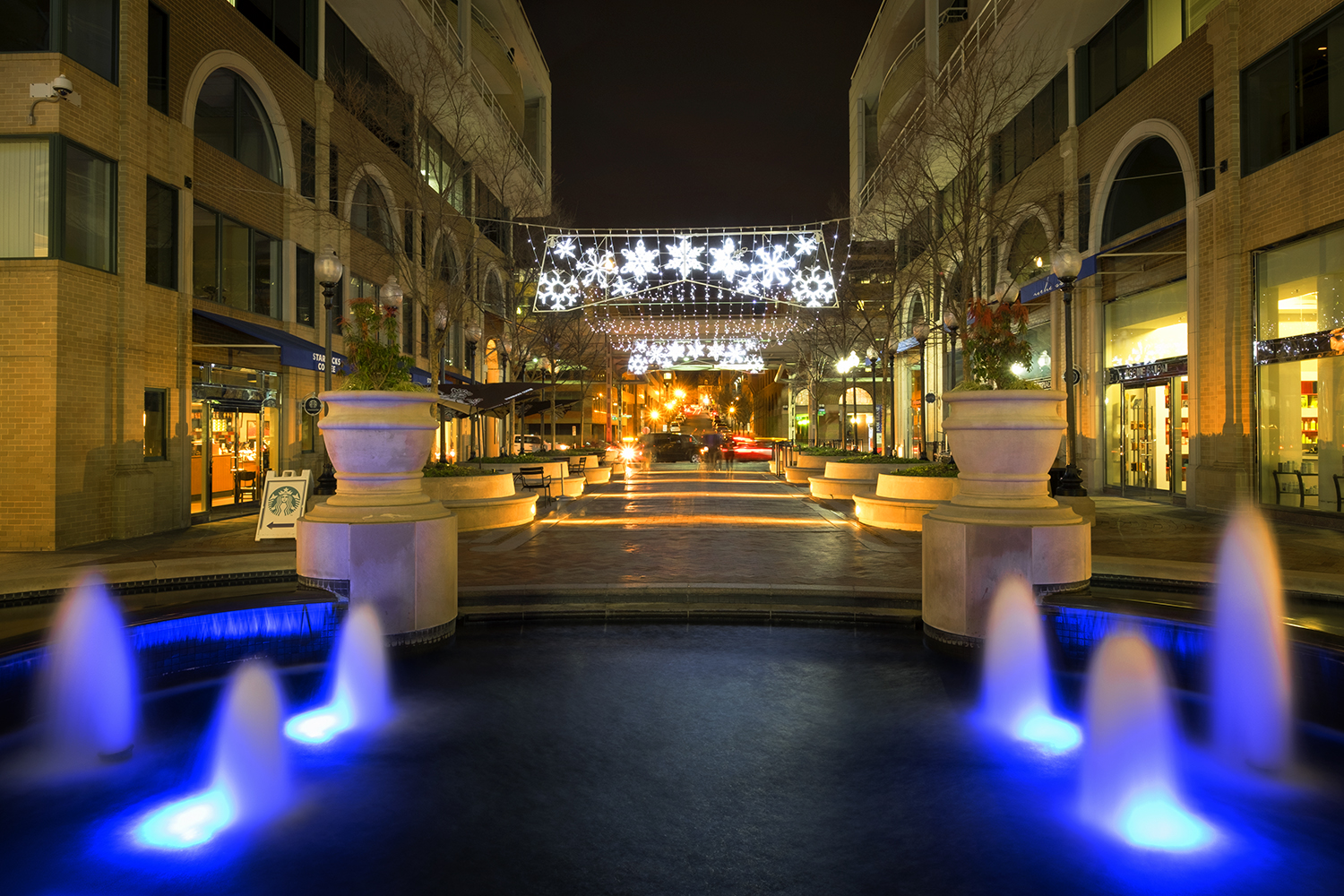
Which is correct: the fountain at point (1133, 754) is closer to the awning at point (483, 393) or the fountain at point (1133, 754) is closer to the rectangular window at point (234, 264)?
the awning at point (483, 393)

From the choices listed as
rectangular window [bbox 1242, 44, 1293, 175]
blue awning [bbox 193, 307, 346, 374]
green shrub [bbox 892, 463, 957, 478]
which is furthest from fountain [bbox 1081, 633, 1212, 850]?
rectangular window [bbox 1242, 44, 1293, 175]

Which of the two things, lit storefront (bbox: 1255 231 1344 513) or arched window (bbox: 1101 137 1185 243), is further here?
arched window (bbox: 1101 137 1185 243)

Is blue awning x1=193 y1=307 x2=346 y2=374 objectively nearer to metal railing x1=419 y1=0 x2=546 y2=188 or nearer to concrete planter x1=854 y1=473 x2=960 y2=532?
concrete planter x1=854 y1=473 x2=960 y2=532

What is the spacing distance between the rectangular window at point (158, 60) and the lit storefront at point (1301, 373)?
22142mm

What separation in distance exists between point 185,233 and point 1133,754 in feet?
58.5

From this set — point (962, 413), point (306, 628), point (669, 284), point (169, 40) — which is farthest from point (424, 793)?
point (669, 284)

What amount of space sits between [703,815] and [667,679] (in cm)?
209

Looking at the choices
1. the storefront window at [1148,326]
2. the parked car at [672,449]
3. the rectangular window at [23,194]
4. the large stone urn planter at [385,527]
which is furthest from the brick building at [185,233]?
the parked car at [672,449]

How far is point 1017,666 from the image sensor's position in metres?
6.58

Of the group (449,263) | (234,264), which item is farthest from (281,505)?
(449,263)

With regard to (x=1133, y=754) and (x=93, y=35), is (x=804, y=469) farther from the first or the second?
(x=1133, y=754)

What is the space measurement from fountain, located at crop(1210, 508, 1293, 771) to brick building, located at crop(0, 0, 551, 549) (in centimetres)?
1523

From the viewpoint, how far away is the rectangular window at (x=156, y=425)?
15562 mm

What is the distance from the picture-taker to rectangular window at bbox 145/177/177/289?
1565 centimetres
